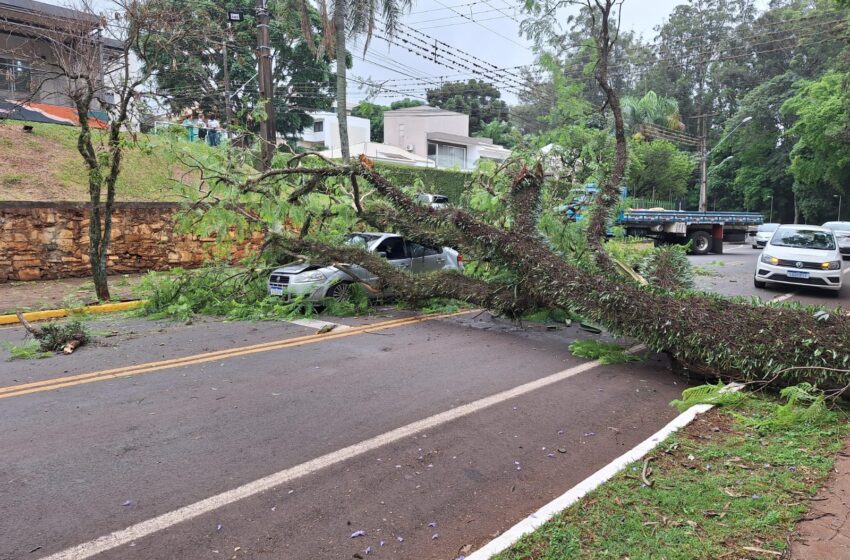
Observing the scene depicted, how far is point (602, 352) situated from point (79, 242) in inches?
525

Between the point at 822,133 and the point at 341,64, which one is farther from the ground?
the point at 341,64

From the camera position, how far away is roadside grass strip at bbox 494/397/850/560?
10.2 feet

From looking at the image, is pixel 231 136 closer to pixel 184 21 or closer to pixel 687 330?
pixel 184 21

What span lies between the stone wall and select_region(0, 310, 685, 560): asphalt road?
22.5ft

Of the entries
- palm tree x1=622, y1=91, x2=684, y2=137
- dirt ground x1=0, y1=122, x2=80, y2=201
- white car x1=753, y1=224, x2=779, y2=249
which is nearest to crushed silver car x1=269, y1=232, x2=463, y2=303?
dirt ground x1=0, y1=122, x2=80, y2=201

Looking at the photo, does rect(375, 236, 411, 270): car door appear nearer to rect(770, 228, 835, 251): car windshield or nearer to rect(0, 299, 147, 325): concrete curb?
rect(0, 299, 147, 325): concrete curb

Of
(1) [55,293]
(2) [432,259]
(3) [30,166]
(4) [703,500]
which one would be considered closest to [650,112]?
(2) [432,259]

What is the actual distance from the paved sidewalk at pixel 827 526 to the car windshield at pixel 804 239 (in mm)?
12091

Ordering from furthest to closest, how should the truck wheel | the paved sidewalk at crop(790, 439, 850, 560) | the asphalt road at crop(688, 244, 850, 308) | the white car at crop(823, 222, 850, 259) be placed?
1. the truck wheel
2. the white car at crop(823, 222, 850, 259)
3. the asphalt road at crop(688, 244, 850, 308)
4. the paved sidewalk at crop(790, 439, 850, 560)

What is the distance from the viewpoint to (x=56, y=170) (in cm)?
1648

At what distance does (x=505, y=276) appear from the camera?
940 centimetres

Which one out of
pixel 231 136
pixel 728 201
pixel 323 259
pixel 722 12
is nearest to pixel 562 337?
pixel 323 259

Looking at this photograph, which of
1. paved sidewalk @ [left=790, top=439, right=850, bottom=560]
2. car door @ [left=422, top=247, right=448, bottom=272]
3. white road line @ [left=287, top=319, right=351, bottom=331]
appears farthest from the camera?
car door @ [left=422, top=247, right=448, bottom=272]

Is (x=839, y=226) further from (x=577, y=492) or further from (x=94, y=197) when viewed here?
(x=94, y=197)
